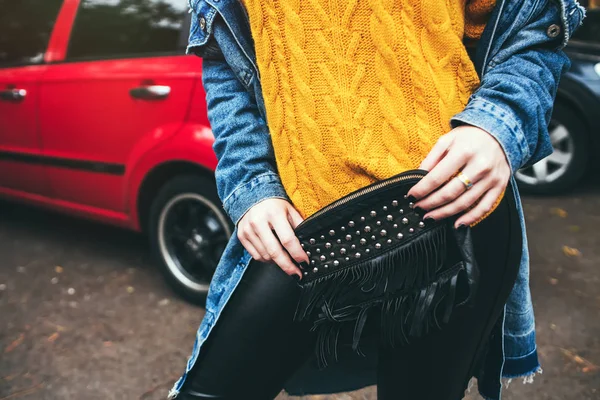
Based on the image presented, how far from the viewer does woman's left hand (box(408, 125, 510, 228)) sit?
86 cm

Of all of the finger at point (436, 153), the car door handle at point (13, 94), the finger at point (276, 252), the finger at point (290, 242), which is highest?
the finger at point (436, 153)

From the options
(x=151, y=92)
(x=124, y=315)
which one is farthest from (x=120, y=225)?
(x=151, y=92)

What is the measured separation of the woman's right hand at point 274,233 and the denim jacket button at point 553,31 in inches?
20.2

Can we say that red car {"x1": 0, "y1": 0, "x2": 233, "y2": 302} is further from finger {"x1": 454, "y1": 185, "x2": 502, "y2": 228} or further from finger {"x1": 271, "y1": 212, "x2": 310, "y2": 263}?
finger {"x1": 454, "y1": 185, "x2": 502, "y2": 228}

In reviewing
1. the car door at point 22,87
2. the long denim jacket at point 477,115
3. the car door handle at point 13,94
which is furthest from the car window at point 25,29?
the long denim jacket at point 477,115

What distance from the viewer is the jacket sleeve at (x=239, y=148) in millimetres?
1079

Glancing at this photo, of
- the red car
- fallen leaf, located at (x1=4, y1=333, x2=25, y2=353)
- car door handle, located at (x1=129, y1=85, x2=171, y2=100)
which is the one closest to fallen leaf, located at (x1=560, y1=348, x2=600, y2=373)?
the red car

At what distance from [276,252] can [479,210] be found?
0.32 m

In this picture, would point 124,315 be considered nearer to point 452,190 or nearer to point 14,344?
point 14,344

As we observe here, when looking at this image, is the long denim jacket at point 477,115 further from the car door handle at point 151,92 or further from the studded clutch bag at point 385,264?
the car door handle at point 151,92

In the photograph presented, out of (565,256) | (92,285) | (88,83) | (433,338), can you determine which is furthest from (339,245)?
Result: (565,256)

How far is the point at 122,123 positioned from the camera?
10.2 feet

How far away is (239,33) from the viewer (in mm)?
1112

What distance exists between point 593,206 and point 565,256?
1.13 meters
